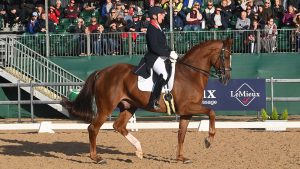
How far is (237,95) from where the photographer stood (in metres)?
21.2

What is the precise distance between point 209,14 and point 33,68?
5696 mm

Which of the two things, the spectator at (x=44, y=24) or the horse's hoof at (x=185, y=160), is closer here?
the horse's hoof at (x=185, y=160)

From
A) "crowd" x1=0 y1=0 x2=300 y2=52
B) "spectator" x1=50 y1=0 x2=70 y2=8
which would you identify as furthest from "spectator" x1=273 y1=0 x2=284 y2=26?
"spectator" x1=50 y1=0 x2=70 y2=8

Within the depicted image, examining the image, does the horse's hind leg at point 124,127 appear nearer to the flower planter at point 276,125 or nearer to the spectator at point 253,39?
the flower planter at point 276,125

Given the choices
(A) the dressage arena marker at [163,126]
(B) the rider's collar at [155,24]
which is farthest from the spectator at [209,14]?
(B) the rider's collar at [155,24]

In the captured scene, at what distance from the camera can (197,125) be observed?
64.3 feet

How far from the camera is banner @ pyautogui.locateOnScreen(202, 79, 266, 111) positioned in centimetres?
2100

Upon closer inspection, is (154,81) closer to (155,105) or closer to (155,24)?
(155,105)

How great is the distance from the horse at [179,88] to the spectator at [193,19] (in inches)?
396

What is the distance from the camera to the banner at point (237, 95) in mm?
21000

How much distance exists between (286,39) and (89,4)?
289 inches

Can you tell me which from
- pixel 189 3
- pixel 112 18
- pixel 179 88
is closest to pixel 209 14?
pixel 189 3

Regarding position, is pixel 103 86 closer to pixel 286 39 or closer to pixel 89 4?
pixel 286 39

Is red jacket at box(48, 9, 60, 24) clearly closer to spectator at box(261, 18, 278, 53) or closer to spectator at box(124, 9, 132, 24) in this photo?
spectator at box(124, 9, 132, 24)
